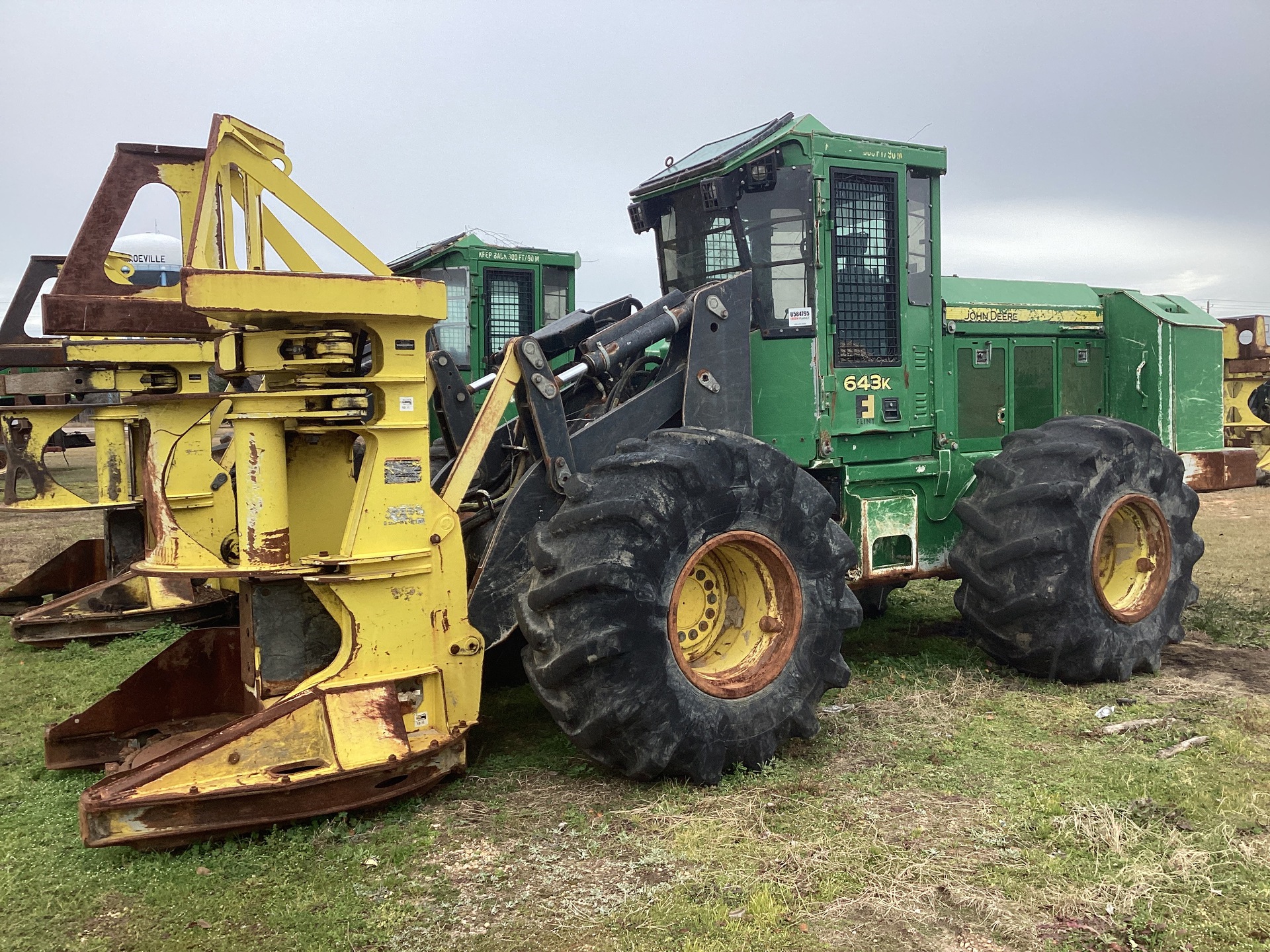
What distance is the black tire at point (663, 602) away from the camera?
4.26 metres

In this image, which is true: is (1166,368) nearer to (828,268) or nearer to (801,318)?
(828,268)

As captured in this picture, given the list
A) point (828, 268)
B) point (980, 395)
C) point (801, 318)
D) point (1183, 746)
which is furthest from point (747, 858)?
point (980, 395)

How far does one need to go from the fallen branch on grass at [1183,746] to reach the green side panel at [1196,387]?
291 centimetres

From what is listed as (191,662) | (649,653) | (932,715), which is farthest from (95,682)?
(932,715)

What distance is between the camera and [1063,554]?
19.0ft

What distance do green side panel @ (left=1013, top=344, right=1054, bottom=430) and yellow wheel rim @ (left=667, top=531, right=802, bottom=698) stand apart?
306 cm

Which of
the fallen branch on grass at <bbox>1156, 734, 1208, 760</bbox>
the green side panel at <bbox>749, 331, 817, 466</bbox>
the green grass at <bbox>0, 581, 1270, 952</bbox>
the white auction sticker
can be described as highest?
the white auction sticker

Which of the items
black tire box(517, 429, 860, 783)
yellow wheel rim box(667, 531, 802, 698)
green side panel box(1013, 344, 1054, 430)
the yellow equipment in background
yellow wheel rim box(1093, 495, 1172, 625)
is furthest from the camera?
the yellow equipment in background

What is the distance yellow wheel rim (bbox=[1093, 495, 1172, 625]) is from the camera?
6.34 m

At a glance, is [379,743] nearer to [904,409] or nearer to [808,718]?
[808,718]

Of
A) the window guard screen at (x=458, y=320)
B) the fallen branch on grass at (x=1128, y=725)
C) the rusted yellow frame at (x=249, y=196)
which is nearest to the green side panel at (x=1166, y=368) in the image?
the fallen branch on grass at (x=1128, y=725)

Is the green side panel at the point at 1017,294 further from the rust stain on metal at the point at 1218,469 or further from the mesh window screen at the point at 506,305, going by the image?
the mesh window screen at the point at 506,305

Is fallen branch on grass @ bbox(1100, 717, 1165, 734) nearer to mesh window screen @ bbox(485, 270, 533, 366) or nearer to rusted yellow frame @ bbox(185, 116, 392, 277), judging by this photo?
rusted yellow frame @ bbox(185, 116, 392, 277)

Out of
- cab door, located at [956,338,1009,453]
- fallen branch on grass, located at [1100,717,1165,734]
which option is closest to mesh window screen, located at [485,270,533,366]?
cab door, located at [956,338,1009,453]
